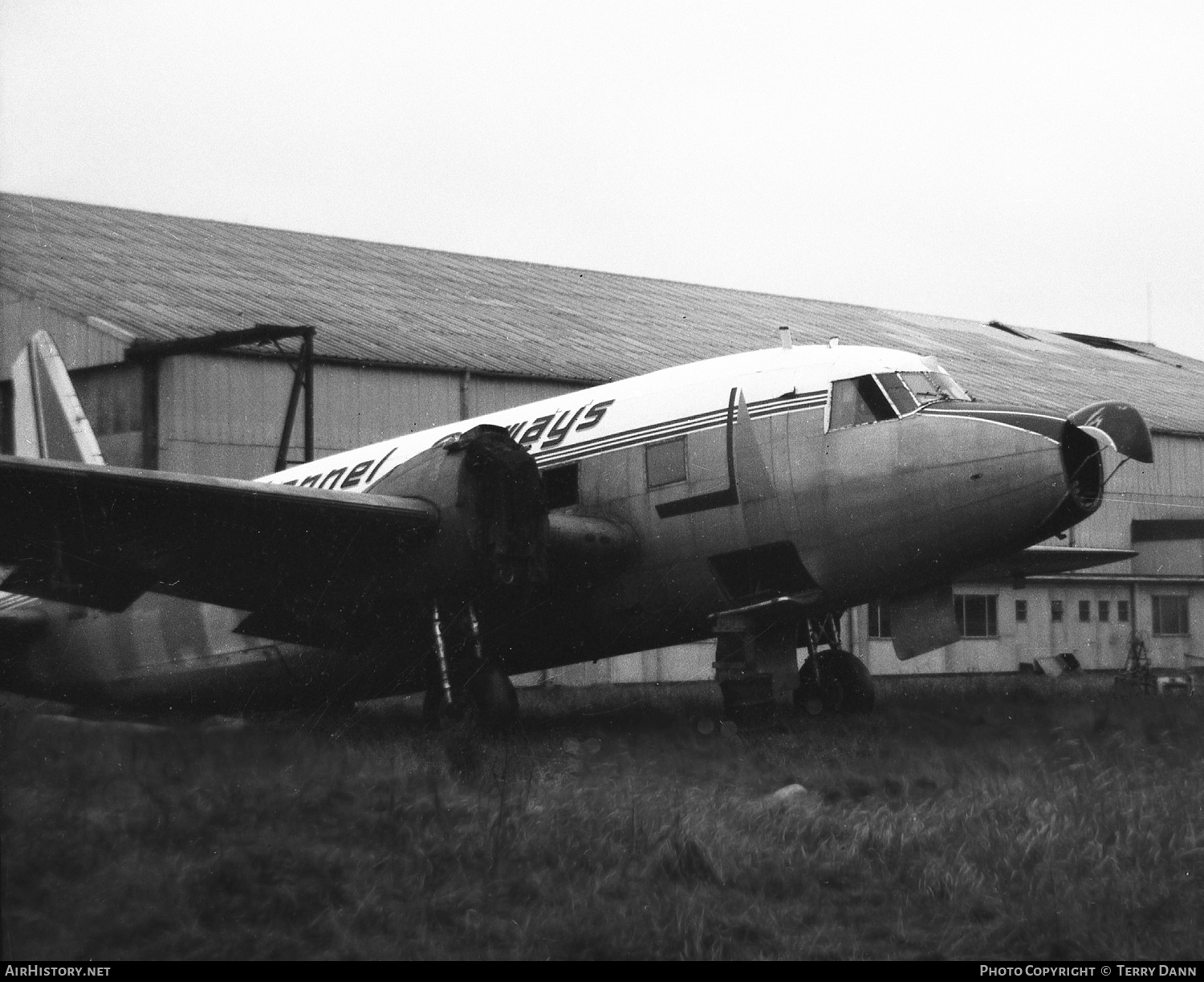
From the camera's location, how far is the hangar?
24156 millimetres

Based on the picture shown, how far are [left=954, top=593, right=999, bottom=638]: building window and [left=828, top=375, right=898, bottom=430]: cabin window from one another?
63.9ft

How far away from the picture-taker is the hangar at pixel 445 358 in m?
24.2

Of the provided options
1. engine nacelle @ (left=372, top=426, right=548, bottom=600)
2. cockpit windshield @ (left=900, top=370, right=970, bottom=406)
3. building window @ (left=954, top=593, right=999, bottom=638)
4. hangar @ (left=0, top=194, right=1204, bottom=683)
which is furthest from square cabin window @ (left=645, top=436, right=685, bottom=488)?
building window @ (left=954, top=593, right=999, bottom=638)

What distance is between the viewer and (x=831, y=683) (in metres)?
15.3

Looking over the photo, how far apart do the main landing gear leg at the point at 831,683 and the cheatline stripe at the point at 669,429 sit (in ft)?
7.74

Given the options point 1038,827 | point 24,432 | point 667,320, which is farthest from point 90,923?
point 667,320

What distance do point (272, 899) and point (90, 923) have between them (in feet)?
2.80

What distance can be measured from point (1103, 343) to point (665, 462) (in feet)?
135

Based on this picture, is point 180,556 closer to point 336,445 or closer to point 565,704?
point 565,704

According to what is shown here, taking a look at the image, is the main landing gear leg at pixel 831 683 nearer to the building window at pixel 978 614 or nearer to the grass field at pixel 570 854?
the grass field at pixel 570 854

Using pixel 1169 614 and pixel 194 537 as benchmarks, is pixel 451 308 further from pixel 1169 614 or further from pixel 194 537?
pixel 1169 614

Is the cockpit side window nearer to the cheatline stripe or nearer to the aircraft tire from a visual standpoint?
the cheatline stripe

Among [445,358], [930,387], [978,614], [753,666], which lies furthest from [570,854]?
[978,614]

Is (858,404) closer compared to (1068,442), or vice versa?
(1068,442)
